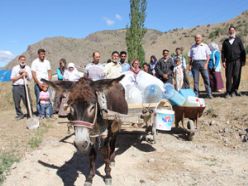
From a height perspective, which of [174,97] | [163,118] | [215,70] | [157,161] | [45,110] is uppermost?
[215,70]

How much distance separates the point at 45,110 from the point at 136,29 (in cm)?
1908

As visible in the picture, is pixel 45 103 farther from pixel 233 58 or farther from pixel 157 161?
pixel 233 58

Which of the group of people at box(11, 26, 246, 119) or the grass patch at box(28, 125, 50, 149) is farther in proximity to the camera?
the group of people at box(11, 26, 246, 119)

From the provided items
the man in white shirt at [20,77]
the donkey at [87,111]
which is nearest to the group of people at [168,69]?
the man in white shirt at [20,77]

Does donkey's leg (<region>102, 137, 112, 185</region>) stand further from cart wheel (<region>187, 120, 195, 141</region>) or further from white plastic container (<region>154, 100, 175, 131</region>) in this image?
cart wheel (<region>187, 120, 195, 141</region>)

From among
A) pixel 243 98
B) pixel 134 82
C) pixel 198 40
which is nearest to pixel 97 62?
pixel 134 82

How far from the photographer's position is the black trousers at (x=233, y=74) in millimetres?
11133

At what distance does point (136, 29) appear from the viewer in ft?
94.0

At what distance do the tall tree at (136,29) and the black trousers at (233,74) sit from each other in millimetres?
17432

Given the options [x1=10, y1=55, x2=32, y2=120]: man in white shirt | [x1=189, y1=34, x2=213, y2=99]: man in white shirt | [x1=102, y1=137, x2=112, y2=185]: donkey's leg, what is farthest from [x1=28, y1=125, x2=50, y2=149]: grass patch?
[x1=189, y1=34, x2=213, y2=99]: man in white shirt

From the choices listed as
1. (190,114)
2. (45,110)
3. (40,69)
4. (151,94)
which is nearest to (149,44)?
(45,110)

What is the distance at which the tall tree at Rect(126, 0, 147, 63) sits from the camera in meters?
28.6

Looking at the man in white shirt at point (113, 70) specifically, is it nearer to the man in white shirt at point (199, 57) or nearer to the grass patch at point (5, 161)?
the grass patch at point (5, 161)

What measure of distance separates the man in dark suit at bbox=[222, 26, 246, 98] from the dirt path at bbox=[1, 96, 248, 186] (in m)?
2.03
